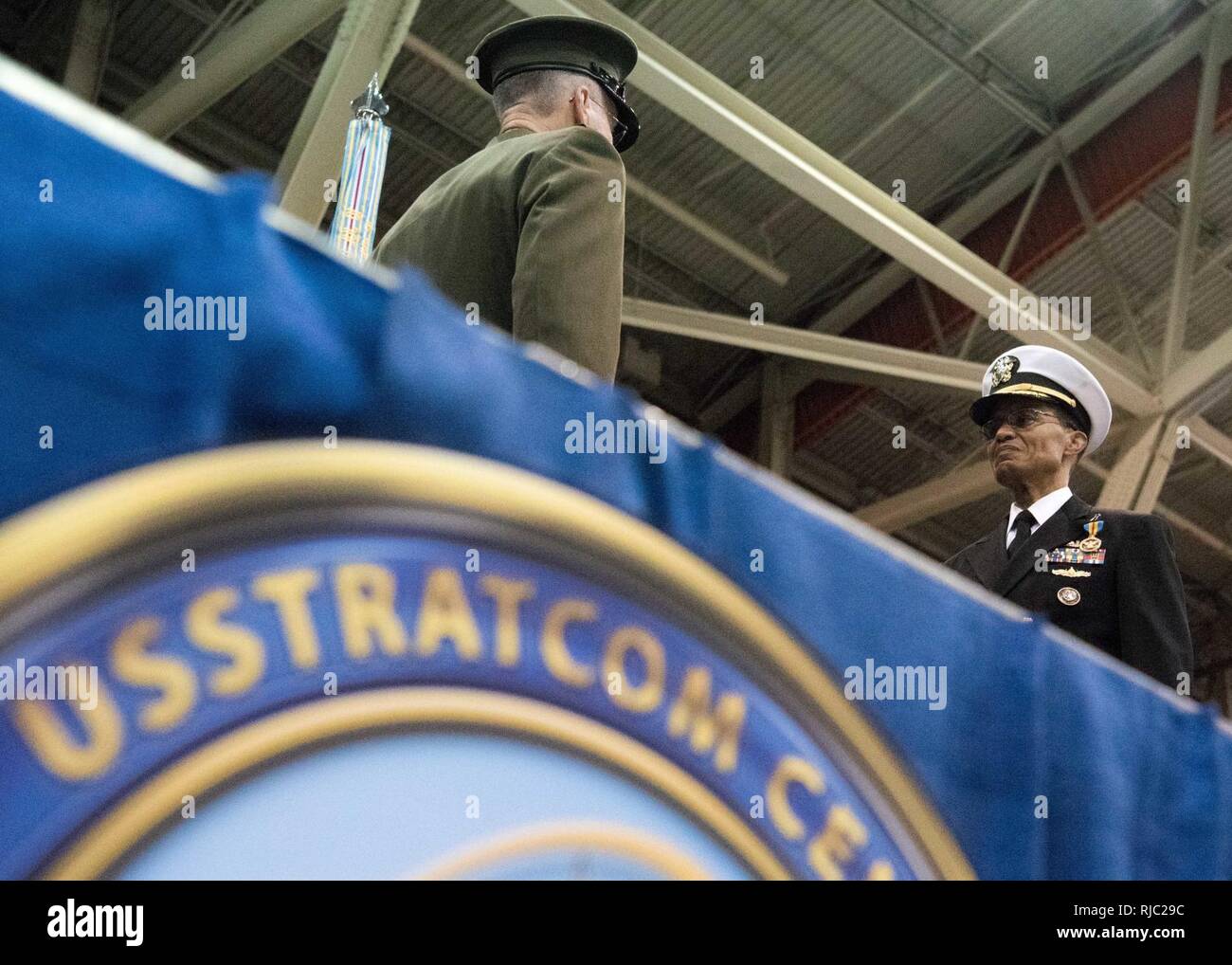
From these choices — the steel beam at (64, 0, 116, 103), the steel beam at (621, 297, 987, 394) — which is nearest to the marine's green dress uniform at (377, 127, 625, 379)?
the steel beam at (64, 0, 116, 103)

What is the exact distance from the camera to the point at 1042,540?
2.38 meters

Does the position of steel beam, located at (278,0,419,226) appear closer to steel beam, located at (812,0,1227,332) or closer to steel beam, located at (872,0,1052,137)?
steel beam, located at (872,0,1052,137)

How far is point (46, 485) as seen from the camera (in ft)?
2.82

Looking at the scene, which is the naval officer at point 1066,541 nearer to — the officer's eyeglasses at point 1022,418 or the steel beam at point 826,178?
the officer's eyeglasses at point 1022,418

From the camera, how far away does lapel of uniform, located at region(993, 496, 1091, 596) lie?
2.37 metres

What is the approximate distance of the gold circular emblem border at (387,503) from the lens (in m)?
0.85

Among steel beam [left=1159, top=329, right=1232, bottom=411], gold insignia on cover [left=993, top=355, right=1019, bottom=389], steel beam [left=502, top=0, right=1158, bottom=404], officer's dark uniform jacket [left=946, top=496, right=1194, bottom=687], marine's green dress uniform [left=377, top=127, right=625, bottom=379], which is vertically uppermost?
steel beam [left=502, top=0, right=1158, bottom=404]

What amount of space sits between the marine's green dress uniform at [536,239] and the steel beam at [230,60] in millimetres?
3491

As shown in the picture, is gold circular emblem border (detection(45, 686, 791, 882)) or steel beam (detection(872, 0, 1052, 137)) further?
steel beam (detection(872, 0, 1052, 137))

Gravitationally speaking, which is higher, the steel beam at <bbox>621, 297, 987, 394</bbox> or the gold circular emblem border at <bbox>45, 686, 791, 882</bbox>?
the steel beam at <bbox>621, 297, 987, 394</bbox>

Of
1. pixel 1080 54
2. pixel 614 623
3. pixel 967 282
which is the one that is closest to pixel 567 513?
pixel 614 623

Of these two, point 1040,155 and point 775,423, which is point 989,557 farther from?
point 775,423

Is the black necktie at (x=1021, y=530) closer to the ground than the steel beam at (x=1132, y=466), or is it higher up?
closer to the ground

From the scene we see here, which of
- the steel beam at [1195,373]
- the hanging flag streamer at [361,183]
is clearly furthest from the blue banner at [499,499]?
the steel beam at [1195,373]
